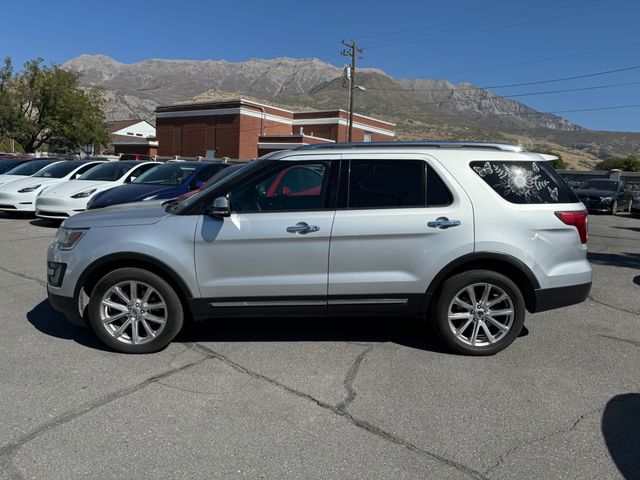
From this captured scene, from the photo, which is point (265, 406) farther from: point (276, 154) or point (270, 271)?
point (276, 154)

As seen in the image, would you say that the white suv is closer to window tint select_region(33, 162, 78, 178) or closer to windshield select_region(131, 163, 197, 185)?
windshield select_region(131, 163, 197, 185)

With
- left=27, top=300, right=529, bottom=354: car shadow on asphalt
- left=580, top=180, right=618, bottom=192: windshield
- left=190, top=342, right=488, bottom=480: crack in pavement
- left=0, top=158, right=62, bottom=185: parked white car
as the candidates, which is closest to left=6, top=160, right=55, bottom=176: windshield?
left=0, top=158, right=62, bottom=185: parked white car

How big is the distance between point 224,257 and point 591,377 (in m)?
3.16

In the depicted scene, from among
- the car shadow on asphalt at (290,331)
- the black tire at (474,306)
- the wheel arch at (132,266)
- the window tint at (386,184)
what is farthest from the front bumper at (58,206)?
the black tire at (474,306)

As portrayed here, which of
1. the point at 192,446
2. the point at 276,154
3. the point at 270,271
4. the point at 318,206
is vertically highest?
the point at 276,154

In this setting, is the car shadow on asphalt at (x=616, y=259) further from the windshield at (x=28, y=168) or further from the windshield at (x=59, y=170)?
the windshield at (x=28, y=168)

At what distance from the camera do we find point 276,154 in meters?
4.34

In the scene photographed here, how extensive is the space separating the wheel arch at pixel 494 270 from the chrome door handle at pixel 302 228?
3.64 ft

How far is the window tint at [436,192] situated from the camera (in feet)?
13.6

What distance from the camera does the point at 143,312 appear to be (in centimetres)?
418

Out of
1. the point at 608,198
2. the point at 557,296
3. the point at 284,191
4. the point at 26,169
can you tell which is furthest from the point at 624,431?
the point at 608,198

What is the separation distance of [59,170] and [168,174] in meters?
4.74

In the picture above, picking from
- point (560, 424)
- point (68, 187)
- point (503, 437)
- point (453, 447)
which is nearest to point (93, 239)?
point (453, 447)

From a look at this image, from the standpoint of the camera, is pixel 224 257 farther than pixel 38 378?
Yes
